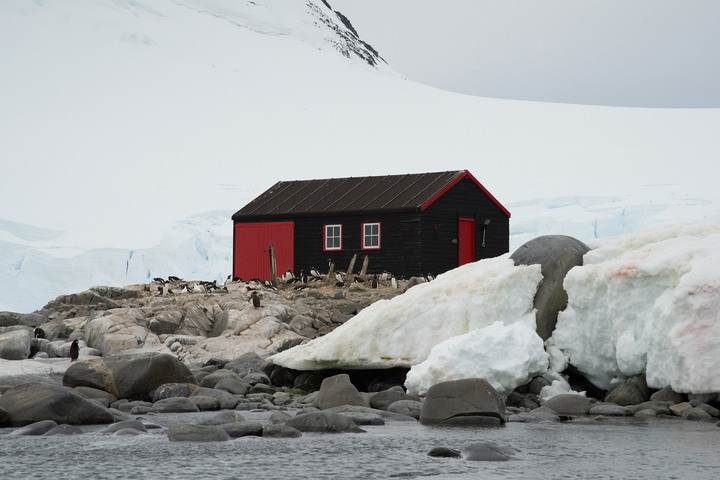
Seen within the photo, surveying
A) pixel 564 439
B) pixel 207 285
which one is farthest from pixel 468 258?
pixel 564 439

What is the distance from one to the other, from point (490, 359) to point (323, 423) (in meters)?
2.99

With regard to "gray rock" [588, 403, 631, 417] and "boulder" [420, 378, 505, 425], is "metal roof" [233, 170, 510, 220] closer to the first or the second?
"gray rock" [588, 403, 631, 417]

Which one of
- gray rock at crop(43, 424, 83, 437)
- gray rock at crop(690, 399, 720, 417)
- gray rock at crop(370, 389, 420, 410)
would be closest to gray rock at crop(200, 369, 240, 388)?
gray rock at crop(370, 389, 420, 410)

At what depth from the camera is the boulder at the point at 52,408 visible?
A: 1017 centimetres

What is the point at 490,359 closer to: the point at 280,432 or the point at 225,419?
the point at 280,432

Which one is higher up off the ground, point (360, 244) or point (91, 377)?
point (360, 244)

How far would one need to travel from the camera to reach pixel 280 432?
937cm

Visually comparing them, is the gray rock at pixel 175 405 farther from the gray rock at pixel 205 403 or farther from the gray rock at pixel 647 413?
the gray rock at pixel 647 413

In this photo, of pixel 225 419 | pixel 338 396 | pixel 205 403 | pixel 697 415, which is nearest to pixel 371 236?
pixel 205 403

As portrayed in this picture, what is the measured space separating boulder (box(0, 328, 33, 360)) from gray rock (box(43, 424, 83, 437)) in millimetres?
8123

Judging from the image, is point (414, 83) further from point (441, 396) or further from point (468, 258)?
point (441, 396)

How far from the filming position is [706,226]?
13.4m

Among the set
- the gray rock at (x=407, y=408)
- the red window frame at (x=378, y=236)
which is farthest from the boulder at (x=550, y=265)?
the red window frame at (x=378, y=236)

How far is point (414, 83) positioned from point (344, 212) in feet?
285
